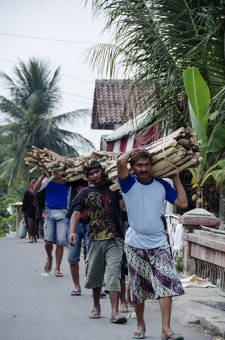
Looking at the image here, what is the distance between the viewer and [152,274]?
14.2ft

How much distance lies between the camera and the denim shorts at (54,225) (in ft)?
27.4

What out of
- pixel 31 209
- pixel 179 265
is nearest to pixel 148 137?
pixel 31 209

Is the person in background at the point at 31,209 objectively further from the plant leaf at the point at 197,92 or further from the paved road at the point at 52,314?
the plant leaf at the point at 197,92

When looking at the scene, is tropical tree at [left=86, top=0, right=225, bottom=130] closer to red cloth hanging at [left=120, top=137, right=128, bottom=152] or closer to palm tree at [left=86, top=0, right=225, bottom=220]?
palm tree at [left=86, top=0, right=225, bottom=220]

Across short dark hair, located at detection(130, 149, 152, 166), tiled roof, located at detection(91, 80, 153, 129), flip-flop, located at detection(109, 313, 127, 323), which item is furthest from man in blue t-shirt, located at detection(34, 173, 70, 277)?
tiled roof, located at detection(91, 80, 153, 129)

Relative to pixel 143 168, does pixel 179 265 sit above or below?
below

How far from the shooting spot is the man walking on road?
534 cm

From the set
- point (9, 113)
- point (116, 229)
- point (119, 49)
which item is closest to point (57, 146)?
point (9, 113)

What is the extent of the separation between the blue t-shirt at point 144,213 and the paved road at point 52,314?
3.28 feet

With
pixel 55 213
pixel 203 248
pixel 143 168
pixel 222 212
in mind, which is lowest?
pixel 203 248

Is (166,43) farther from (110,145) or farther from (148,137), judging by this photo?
(110,145)

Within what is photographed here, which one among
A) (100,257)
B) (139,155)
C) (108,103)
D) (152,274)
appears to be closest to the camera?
(152,274)

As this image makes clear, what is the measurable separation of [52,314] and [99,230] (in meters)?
1.22

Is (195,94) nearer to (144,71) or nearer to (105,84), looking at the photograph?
(144,71)
